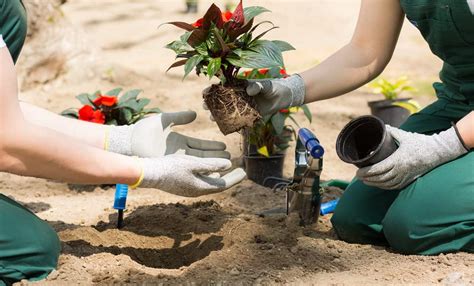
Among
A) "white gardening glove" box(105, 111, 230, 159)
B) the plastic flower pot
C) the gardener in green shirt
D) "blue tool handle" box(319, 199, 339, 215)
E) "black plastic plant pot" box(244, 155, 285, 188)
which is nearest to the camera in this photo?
the gardener in green shirt

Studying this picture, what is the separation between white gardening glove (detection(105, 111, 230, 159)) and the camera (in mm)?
2906

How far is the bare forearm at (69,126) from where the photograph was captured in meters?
2.85

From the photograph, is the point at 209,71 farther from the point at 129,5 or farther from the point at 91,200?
the point at 129,5

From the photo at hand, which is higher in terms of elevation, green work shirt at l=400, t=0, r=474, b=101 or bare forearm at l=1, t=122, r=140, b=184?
green work shirt at l=400, t=0, r=474, b=101

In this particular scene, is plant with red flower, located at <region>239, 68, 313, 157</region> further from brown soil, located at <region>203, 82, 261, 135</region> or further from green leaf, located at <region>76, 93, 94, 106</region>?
green leaf, located at <region>76, 93, 94, 106</region>

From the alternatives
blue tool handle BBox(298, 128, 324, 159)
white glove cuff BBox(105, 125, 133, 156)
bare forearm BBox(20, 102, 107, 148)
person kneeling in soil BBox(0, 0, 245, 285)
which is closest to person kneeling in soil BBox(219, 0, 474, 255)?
blue tool handle BBox(298, 128, 324, 159)

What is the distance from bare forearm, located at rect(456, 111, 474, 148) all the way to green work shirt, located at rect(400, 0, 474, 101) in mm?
228

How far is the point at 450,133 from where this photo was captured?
2518mm

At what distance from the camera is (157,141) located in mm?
2928

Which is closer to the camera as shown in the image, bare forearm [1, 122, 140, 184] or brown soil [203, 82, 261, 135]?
bare forearm [1, 122, 140, 184]

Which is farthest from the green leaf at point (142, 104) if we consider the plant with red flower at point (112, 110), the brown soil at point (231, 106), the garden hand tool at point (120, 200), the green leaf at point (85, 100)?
the brown soil at point (231, 106)

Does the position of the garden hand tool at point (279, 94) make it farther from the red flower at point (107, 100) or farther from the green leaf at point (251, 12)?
the red flower at point (107, 100)

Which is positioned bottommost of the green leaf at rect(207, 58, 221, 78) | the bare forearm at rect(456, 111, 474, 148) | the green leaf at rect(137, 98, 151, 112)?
the green leaf at rect(137, 98, 151, 112)

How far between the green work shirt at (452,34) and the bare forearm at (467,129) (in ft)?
0.75
